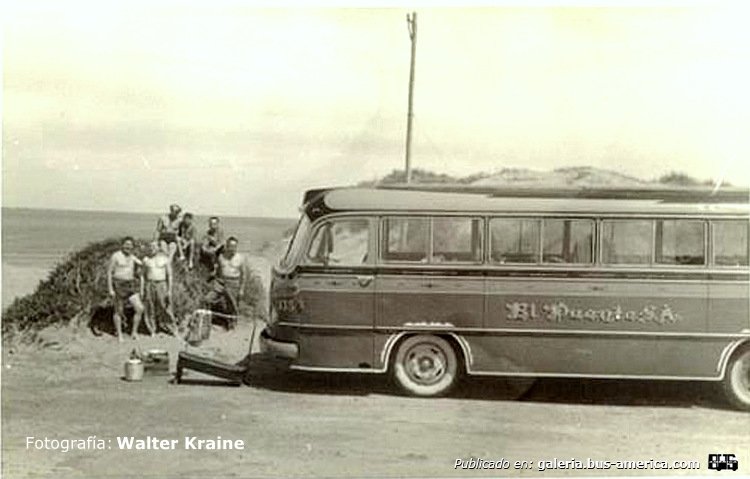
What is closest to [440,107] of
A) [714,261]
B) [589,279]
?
[589,279]

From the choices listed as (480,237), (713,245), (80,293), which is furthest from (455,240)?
(80,293)

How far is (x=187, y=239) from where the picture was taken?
4.07 m

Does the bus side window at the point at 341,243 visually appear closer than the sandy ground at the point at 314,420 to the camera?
No

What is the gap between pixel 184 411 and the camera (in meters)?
4.11

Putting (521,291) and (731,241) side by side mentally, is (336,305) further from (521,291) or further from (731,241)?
(731,241)

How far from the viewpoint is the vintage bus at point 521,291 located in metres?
4.13

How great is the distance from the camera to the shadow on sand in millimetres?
4180

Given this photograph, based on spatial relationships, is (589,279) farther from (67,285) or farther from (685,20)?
(67,285)

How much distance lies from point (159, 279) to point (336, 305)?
0.66 metres

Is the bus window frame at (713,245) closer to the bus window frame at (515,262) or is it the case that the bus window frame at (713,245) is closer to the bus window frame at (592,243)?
the bus window frame at (592,243)

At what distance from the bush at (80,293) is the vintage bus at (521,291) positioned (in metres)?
0.31

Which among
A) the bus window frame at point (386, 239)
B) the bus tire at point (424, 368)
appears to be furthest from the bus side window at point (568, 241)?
the bus tire at point (424, 368)

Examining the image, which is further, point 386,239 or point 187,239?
point 386,239

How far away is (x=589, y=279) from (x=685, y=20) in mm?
1018
